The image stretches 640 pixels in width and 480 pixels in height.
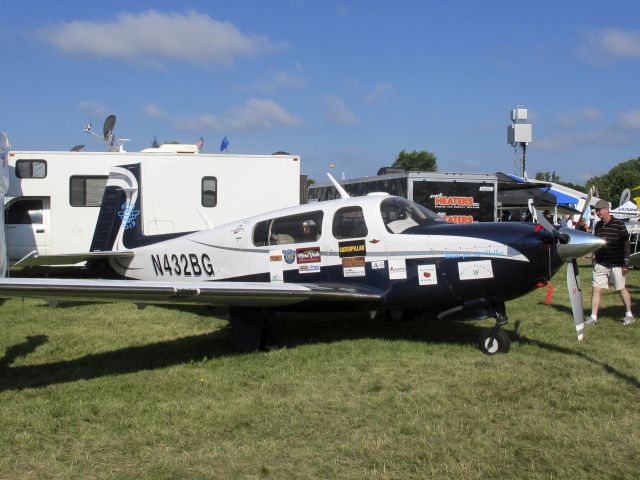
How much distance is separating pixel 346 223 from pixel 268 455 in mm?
3843

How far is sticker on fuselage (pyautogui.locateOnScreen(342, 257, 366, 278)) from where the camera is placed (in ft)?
24.3

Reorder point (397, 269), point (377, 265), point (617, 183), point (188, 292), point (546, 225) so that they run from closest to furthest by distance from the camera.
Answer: point (188, 292) → point (546, 225) → point (397, 269) → point (377, 265) → point (617, 183)

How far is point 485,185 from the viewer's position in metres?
16.1

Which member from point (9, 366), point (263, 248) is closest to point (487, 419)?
point (263, 248)

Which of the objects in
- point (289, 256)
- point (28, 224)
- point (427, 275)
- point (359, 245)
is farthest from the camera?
point (28, 224)

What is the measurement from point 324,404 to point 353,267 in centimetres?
252

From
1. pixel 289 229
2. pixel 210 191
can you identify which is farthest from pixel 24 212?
pixel 289 229

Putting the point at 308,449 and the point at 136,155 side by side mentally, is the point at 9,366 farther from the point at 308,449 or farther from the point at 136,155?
the point at 136,155

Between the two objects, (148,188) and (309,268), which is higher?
(148,188)

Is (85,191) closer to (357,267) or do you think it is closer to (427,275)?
(357,267)

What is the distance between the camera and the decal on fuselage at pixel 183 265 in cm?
858

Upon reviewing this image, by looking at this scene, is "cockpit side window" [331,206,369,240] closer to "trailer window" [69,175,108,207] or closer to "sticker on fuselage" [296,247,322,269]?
"sticker on fuselage" [296,247,322,269]

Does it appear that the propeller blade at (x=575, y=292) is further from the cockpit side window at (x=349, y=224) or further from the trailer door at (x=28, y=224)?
the trailer door at (x=28, y=224)

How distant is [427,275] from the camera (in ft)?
22.9
